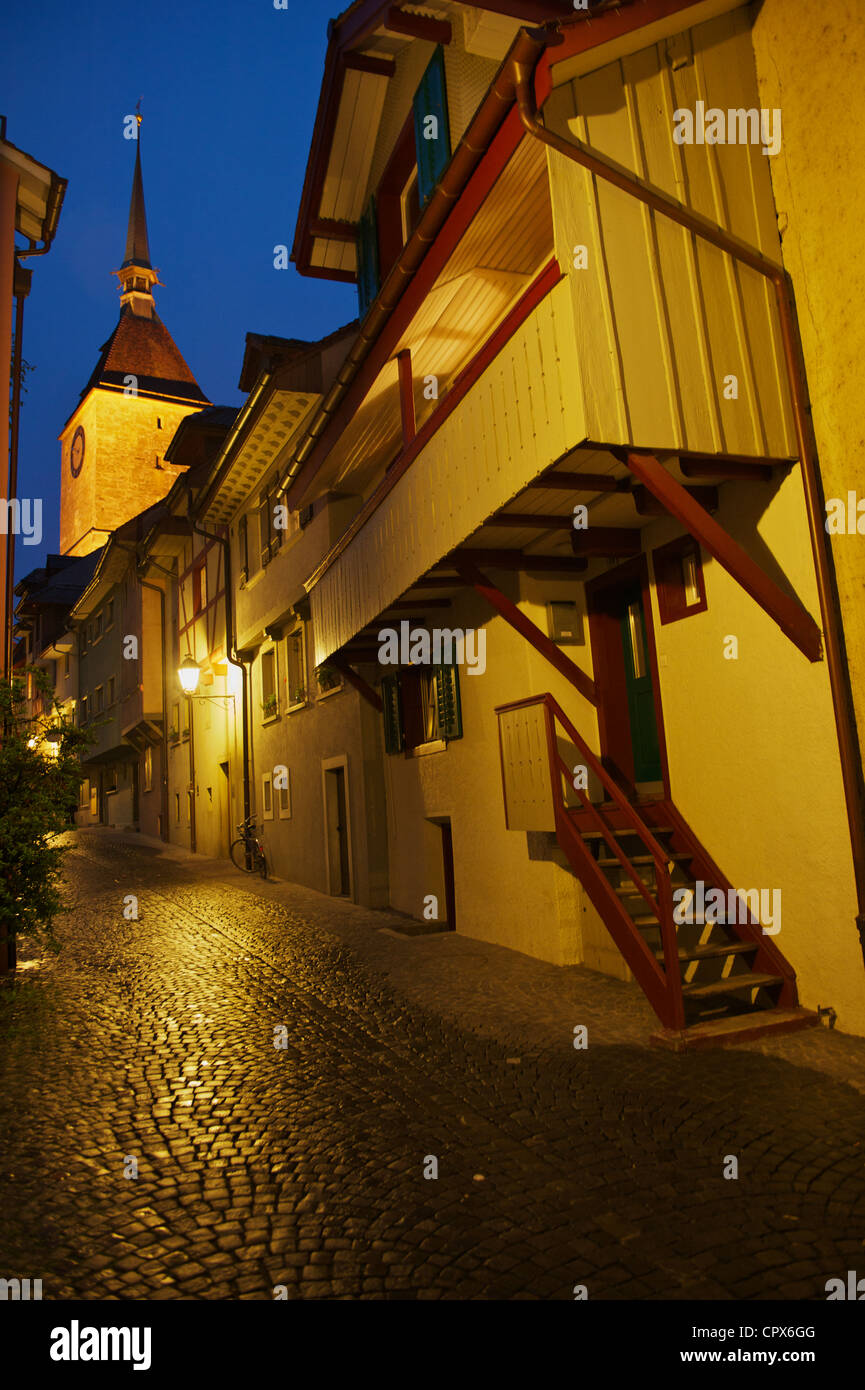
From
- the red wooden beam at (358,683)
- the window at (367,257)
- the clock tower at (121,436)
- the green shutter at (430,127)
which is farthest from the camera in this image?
the clock tower at (121,436)

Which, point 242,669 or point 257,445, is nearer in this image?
point 257,445

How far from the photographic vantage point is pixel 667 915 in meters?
5.72

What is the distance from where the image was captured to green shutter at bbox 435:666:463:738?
10422 millimetres

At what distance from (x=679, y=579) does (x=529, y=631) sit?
1.44 m

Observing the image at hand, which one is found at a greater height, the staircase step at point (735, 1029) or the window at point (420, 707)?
the window at point (420, 707)

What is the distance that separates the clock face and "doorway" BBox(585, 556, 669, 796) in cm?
5927

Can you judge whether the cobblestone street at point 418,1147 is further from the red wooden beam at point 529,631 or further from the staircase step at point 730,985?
the red wooden beam at point 529,631

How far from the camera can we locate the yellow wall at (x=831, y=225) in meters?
5.67

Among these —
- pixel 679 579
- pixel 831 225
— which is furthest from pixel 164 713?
pixel 831 225

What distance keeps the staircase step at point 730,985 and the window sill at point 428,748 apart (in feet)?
17.2

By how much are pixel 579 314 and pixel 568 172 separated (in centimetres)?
99

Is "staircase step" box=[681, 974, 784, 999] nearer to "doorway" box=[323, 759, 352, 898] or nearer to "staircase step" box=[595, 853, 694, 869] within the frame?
"staircase step" box=[595, 853, 694, 869]

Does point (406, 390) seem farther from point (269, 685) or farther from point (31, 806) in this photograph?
point (269, 685)

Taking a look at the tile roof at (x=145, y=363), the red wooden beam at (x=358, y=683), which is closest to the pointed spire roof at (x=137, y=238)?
the tile roof at (x=145, y=363)
